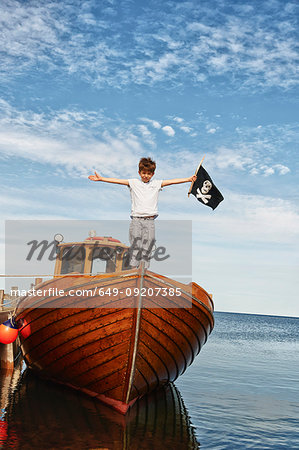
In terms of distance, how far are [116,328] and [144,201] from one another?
8.03 feet

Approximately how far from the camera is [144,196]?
716 cm

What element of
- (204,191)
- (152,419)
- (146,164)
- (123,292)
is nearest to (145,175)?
(146,164)

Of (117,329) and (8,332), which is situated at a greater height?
(117,329)

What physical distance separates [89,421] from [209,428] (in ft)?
8.47

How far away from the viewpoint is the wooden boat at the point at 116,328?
7289 mm

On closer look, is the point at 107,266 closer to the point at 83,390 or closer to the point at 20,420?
the point at 83,390

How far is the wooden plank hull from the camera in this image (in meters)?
7.29

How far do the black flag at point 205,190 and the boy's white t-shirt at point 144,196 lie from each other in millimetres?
952

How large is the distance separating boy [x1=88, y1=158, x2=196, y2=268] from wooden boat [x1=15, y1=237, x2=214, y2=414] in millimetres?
Result: 611

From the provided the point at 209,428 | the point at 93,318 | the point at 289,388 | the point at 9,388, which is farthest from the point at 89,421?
the point at 289,388

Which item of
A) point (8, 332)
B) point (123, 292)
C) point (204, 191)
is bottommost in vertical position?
point (8, 332)

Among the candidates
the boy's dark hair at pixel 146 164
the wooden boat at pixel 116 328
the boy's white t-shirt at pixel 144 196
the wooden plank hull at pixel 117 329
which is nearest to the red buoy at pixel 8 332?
the wooden boat at pixel 116 328

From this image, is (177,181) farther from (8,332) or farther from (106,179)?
(8,332)

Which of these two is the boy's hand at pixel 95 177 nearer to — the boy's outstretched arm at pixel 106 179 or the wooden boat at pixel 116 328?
the boy's outstretched arm at pixel 106 179
